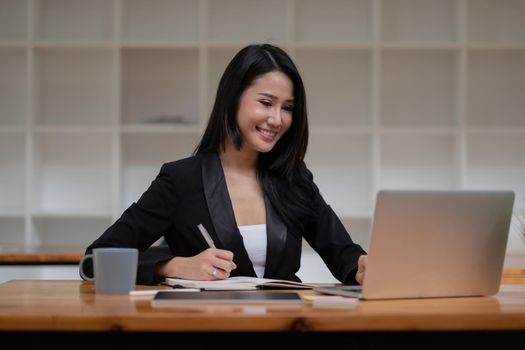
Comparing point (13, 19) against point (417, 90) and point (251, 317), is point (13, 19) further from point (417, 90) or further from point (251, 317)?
point (251, 317)

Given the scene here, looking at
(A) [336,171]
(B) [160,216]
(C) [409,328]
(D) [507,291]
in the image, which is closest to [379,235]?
(C) [409,328]

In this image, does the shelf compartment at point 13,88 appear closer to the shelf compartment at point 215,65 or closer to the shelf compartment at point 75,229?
the shelf compartment at point 75,229

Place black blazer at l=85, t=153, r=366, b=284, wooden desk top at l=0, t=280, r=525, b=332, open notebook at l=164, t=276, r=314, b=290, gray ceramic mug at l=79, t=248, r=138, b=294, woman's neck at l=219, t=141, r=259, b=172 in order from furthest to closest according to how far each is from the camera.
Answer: woman's neck at l=219, t=141, r=259, b=172, black blazer at l=85, t=153, r=366, b=284, open notebook at l=164, t=276, r=314, b=290, gray ceramic mug at l=79, t=248, r=138, b=294, wooden desk top at l=0, t=280, r=525, b=332

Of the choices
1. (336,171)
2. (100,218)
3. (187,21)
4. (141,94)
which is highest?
(187,21)

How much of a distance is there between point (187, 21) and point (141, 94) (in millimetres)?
511

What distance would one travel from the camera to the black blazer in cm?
208

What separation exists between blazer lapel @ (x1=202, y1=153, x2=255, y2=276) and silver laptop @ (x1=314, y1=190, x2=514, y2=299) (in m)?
0.53

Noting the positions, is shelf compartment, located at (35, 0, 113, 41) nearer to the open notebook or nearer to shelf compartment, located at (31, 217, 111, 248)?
shelf compartment, located at (31, 217, 111, 248)

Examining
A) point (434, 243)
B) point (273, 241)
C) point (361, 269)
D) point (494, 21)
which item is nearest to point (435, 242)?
point (434, 243)

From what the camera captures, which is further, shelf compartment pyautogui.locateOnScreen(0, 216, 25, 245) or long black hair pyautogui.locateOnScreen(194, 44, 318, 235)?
shelf compartment pyautogui.locateOnScreen(0, 216, 25, 245)

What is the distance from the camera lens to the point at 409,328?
1247 mm

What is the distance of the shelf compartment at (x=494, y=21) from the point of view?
4.67 metres

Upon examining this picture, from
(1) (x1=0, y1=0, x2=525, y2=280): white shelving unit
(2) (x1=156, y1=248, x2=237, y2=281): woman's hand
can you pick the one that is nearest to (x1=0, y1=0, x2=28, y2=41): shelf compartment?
(1) (x1=0, y1=0, x2=525, y2=280): white shelving unit
